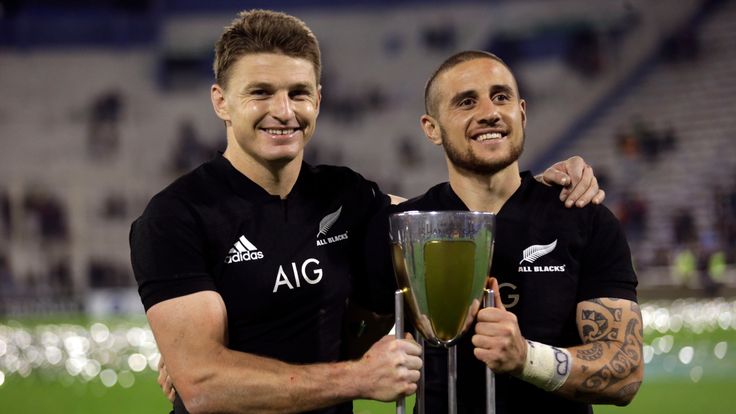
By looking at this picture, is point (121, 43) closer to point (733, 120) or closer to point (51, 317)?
point (51, 317)

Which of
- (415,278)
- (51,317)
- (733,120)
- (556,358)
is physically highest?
(733,120)

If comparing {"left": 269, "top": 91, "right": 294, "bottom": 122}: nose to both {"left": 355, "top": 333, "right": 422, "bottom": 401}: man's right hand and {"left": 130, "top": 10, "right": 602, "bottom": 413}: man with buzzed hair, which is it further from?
{"left": 355, "top": 333, "right": 422, "bottom": 401}: man's right hand

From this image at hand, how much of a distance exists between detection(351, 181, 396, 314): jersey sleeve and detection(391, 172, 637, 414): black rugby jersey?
270mm

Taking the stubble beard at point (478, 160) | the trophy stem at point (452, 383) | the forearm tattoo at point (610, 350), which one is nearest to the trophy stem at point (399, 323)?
the trophy stem at point (452, 383)

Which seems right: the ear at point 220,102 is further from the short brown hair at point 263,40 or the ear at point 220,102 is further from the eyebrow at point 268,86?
the eyebrow at point 268,86

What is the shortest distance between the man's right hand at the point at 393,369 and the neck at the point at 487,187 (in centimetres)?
79

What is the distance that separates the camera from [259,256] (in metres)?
3.36

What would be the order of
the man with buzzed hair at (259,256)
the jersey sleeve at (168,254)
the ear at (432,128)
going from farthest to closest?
the ear at (432,128) < the jersey sleeve at (168,254) < the man with buzzed hair at (259,256)

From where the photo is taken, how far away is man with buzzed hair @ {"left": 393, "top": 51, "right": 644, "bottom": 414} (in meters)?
3.29

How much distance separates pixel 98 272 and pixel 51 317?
2.88 meters

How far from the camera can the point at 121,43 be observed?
27453 mm

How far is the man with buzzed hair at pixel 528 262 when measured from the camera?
10.8ft

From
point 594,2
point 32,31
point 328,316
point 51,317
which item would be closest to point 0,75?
point 32,31

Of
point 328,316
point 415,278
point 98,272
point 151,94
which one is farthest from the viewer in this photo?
point 151,94
